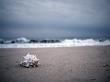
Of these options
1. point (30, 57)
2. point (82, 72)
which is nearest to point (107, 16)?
point (82, 72)

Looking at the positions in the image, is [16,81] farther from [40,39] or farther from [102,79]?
[40,39]

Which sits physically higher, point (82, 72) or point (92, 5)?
point (92, 5)

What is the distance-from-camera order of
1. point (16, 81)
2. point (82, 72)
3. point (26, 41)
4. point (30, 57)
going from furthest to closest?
point (26, 41)
point (30, 57)
point (82, 72)
point (16, 81)

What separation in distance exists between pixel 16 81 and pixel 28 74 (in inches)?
18.6

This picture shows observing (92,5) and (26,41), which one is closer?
(92,5)

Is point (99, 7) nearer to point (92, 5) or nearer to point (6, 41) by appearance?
point (92, 5)

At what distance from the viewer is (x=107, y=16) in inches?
200

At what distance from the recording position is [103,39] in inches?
497

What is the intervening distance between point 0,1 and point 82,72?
7.64 feet

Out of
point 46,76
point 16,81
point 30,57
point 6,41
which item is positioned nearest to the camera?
point 16,81

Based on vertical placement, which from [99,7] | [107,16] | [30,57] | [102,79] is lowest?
[102,79]

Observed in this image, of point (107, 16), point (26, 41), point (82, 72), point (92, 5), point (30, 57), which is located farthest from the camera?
point (26, 41)

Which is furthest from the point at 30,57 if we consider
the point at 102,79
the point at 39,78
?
the point at 102,79

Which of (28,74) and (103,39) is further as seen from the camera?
(103,39)
